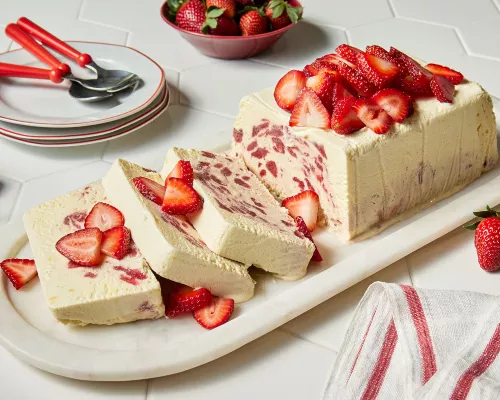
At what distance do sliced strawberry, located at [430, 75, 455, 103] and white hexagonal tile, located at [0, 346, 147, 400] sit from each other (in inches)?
47.2

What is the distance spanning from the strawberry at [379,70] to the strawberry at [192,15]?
44.3 inches

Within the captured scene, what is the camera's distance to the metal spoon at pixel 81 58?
276cm

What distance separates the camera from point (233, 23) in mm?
3008

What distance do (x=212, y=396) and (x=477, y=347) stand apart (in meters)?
0.63

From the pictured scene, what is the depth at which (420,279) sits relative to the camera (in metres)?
2.00

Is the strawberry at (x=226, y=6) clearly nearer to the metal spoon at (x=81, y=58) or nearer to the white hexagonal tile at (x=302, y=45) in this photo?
the white hexagonal tile at (x=302, y=45)

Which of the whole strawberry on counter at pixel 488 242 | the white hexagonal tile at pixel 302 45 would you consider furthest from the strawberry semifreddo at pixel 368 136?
the white hexagonal tile at pixel 302 45

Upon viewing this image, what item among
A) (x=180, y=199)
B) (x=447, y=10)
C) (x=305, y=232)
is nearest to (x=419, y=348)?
(x=305, y=232)

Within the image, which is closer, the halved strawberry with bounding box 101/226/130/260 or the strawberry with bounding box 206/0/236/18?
the halved strawberry with bounding box 101/226/130/260

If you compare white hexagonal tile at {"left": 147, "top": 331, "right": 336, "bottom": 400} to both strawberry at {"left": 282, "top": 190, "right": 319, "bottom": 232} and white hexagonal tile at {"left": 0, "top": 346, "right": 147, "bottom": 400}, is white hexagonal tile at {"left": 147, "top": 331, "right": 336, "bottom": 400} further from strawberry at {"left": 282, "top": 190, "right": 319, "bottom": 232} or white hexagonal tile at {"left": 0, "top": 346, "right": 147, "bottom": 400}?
strawberry at {"left": 282, "top": 190, "right": 319, "bottom": 232}

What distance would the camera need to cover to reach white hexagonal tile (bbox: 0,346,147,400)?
1.68m

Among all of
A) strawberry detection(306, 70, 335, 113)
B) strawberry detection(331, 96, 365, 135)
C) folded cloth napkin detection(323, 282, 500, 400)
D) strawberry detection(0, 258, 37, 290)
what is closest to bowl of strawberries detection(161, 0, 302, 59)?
strawberry detection(306, 70, 335, 113)

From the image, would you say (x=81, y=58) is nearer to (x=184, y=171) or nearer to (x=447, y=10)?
(x=184, y=171)

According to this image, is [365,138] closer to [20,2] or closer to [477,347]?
[477,347]
